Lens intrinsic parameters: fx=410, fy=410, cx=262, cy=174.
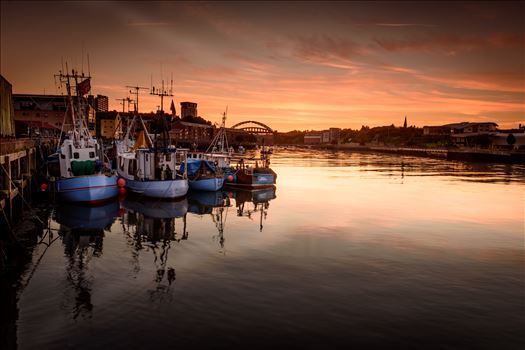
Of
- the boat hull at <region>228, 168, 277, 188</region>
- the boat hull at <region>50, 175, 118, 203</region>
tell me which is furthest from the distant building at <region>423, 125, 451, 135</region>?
the boat hull at <region>50, 175, 118, 203</region>

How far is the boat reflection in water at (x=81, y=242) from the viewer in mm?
15011

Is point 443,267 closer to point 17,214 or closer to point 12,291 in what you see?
point 12,291

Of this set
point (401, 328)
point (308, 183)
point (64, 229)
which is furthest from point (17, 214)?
point (308, 183)

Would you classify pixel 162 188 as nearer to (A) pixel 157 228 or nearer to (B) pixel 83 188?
(B) pixel 83 188

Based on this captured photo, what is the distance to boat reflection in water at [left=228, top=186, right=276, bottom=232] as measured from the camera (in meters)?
34.1

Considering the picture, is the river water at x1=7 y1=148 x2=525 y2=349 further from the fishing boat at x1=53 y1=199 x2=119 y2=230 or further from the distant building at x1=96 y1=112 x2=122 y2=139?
the distant building at x1=96 y1=112 x2=122 y2=139

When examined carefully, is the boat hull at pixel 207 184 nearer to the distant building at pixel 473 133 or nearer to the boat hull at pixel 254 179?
the boat hull at pixel 254 179

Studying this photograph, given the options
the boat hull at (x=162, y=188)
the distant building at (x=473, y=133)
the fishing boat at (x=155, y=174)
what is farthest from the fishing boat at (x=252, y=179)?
the distant building at (x=473, y=133)

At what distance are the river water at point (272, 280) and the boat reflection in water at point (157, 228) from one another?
126 millimetres

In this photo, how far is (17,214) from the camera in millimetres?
30672

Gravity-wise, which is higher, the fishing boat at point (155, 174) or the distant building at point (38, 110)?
the distant building at point (38, 110)

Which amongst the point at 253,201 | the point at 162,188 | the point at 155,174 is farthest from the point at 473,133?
the point at 162,188

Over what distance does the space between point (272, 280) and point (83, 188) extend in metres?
23.0

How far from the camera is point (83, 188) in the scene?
3434cm
